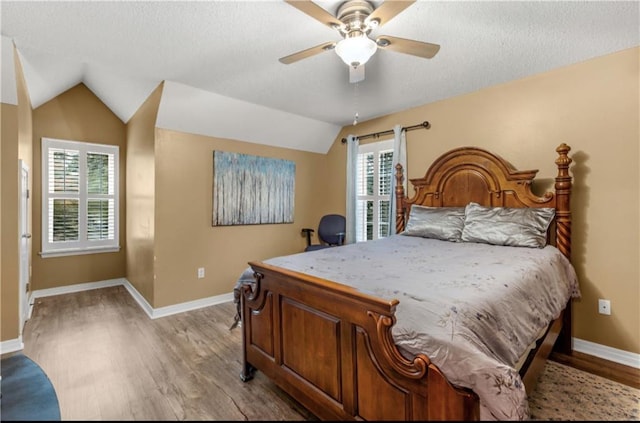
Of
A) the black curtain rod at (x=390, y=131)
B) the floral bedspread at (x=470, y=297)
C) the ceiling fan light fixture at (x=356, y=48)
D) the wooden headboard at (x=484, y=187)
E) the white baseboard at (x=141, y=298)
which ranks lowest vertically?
the white baseboard at (x=141, y=298)

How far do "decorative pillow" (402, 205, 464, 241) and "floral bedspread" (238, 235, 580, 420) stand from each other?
403mm

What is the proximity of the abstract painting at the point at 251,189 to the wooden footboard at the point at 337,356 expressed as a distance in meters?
2.01

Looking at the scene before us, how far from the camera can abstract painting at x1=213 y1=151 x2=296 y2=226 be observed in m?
3.82

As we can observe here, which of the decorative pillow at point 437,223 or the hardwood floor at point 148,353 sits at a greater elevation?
the decorative pillow at point 437,223

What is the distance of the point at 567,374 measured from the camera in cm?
221

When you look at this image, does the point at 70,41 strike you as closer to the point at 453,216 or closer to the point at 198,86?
the point at 198,86

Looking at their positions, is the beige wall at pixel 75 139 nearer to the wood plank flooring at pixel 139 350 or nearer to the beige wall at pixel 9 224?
the wood plank flooring at pixel 139 350

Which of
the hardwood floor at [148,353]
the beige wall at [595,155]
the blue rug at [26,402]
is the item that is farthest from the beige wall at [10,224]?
the beige wall at [595,155]

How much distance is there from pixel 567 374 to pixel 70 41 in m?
4.45

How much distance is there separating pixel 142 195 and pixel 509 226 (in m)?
3.99

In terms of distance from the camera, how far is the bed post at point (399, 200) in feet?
12.1

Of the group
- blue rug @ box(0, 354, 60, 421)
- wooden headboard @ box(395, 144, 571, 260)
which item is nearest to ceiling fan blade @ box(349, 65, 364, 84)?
wooden headboard @ box(395, 144, 571, 260)

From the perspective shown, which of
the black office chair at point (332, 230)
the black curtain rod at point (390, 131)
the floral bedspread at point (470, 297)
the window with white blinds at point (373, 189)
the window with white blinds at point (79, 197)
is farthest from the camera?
the black office chair at point (332, 230)

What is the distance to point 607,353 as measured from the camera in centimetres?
245
